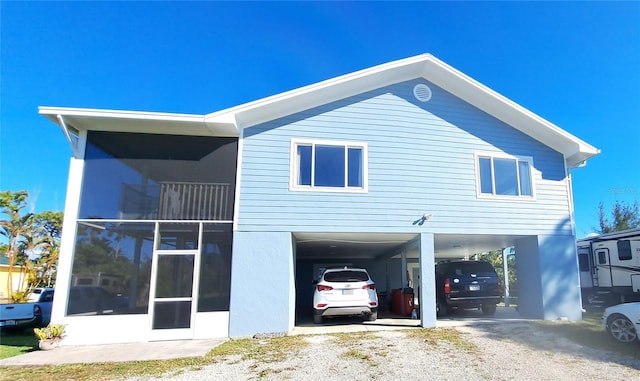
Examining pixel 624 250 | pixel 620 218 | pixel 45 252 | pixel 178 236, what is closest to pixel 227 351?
pixel 178 236

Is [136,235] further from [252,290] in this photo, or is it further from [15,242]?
[15,242]

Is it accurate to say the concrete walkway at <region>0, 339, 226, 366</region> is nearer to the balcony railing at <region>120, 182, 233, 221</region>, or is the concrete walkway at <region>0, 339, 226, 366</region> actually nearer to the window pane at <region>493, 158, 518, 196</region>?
the balcony railing at <region>120, 182, 233, 221</region>

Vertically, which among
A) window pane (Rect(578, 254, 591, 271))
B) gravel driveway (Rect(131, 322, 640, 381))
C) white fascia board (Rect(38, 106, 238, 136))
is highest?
white fascia board (Rect(38, 106, 238, 136))

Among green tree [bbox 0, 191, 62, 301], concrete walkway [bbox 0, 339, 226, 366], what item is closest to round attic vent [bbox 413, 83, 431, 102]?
concrete walkway [bbox 0, 339, 226, 366]

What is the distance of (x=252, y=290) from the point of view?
28.8 ft

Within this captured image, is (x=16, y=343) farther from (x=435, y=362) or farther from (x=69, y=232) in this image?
(x=435, y=362)

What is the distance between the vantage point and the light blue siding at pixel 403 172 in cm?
944

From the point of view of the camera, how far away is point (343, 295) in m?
9.49

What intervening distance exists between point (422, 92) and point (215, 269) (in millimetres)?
7907

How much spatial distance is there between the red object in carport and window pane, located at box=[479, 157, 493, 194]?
4028 mm

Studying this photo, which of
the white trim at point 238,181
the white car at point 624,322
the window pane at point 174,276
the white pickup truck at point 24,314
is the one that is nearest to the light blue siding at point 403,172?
the white trim at point 238,181

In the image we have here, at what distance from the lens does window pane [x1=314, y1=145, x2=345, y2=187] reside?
974 cm

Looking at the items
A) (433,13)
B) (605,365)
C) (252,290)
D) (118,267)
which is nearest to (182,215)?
(118,267)

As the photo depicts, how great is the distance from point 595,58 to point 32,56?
18.5m
